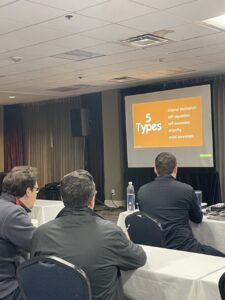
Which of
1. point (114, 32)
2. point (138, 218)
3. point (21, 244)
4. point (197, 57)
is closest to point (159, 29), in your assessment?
point (114, 32)

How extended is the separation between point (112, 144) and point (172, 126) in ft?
5.75

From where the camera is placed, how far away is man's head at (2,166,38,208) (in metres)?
2.57

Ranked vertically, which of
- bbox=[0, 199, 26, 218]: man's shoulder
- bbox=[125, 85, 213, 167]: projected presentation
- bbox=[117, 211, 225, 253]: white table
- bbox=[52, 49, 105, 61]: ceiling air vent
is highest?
bbox=[52, 49, 105, 61]: ceiling air vent

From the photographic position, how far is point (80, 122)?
9078 millimetres

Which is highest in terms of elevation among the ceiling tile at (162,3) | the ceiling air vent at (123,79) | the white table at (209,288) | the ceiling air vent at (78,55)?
the ceiling tile at (162,3)

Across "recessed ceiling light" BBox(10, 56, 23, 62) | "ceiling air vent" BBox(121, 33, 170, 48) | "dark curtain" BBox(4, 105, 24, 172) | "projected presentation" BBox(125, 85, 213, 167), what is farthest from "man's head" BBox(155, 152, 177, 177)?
"dark curtain" BBox(4, 105, 24, 172)

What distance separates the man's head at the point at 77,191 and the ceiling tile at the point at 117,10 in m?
1.89

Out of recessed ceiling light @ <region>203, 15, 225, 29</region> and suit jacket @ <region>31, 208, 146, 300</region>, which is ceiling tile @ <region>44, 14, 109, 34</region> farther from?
suit jacket @ <region>31, 208, 146, 300</region>

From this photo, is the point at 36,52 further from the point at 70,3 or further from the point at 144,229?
the point at 144,229

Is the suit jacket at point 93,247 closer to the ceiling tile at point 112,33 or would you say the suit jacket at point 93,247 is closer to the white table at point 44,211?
the ceiling tile at point 112,33

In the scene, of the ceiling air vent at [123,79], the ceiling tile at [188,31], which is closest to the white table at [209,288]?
the ceiling tile at [188,31]

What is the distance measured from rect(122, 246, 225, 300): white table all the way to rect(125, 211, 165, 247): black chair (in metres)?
0.66

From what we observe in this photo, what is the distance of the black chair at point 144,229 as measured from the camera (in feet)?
9.41

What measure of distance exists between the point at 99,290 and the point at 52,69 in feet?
16.1
